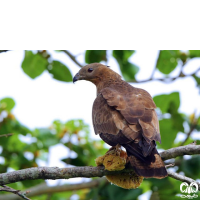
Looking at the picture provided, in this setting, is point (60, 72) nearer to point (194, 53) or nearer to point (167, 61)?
point (167, 61)

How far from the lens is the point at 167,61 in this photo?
615 cm

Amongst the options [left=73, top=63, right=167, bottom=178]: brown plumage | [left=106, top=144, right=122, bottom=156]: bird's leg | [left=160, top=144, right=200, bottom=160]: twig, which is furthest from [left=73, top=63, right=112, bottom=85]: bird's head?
[left=160, top=144, right=200, bottom=160]: twig

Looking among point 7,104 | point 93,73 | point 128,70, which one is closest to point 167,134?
point 128,70

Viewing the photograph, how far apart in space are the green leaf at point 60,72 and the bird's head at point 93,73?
17.6 inches

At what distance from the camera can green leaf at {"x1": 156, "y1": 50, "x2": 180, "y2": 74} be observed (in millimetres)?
6057

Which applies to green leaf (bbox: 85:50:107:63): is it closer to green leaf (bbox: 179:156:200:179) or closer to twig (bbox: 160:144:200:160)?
green leaf (bbox: 179:156:200:179)

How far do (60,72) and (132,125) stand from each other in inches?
91.9

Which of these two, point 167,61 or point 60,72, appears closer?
point 60,72

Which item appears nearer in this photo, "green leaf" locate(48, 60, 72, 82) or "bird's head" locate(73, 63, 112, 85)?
"green leaf" locate(48, 60, 72, 82)

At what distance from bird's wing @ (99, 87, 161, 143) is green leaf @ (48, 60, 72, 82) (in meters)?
1.08
